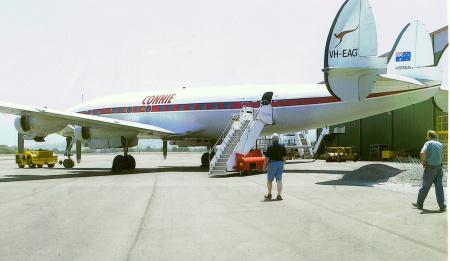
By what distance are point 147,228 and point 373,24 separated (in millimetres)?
9185

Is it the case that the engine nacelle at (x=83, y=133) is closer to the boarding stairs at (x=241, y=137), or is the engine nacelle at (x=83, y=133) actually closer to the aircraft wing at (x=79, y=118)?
the aircraft wing at (x=79, y=118)

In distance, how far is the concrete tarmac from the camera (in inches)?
194

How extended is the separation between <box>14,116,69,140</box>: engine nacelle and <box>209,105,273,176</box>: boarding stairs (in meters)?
6.90

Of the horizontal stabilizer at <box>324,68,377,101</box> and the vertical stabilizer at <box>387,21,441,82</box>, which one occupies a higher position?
the vertical stabilizer at <box>387,21,441,82</box>

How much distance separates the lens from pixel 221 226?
6.50 metres

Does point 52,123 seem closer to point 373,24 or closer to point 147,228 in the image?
point 147,228

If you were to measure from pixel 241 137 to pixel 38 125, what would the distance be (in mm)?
8748

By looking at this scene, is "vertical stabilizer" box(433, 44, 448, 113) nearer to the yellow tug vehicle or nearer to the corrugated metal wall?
the corrugated metal wall

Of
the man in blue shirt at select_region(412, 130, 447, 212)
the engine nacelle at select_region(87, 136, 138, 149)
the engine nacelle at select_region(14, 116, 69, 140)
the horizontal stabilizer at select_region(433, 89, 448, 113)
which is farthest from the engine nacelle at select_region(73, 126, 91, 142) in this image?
the horizontal stabilizer at select_region(433, 89, 448, 113)

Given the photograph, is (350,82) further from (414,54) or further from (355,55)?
(414,54)

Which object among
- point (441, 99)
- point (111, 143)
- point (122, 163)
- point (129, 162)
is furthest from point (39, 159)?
point (441, 99)

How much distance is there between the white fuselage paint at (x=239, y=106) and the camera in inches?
605

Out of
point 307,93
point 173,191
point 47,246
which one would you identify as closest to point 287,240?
point 47,246

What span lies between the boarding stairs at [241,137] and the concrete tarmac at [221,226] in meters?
5.56
